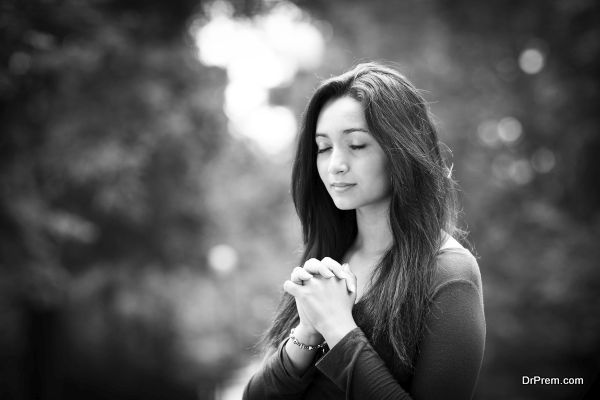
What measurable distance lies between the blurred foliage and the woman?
16.3ft

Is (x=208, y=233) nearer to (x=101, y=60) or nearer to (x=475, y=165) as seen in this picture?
(x=101, y=60)

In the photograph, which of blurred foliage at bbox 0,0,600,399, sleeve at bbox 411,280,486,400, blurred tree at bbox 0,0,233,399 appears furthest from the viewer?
blurred foliage at bbox 0,0,600,399

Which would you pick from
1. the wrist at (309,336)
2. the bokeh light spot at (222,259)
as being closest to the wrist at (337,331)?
the wrist at (309,336)

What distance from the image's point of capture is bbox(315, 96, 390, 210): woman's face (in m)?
1.76

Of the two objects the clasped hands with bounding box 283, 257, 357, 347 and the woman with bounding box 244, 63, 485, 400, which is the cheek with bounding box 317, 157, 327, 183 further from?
the clasped hands with bounding box 283, 257, 357, 347

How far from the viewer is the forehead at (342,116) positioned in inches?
69.5

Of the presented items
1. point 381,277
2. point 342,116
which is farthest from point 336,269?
point 342,116

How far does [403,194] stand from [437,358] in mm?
524

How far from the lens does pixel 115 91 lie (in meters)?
9.07

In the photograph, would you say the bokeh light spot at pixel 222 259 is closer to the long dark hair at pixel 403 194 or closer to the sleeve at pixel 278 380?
the sleeve at pixel 278 380

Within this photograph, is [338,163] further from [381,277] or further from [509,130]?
[509,130]

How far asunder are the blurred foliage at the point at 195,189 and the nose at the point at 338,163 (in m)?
5.11

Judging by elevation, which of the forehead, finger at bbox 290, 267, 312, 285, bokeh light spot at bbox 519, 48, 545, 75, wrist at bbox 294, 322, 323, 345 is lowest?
wrist at bbox 294, 322, 323, 345

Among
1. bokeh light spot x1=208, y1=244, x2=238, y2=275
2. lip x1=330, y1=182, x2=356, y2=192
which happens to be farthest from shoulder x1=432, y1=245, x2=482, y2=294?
bokeh light spot x1=208, y1=244, x2=238, y2=275
